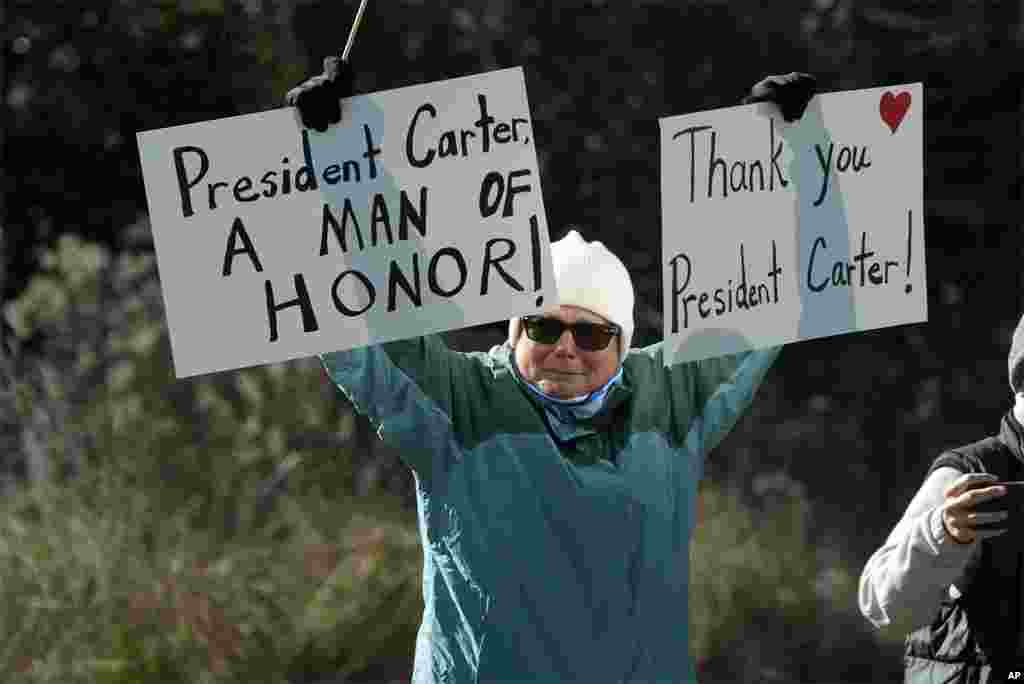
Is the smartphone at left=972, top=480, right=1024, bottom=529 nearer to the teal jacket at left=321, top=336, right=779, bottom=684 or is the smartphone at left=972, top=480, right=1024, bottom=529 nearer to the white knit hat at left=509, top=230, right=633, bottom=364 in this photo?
the teal jacket at left=321, top=336, right=779, bottom=684

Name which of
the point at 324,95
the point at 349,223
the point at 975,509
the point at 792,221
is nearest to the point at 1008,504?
the point at 975,509

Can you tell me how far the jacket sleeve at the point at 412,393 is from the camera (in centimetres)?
306

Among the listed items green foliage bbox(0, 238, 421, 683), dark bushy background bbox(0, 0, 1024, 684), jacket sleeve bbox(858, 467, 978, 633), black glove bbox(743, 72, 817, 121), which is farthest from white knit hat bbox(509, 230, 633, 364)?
dark bushy background bbox(0, 0, 1024, 684)

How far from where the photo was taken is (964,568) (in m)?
3.23

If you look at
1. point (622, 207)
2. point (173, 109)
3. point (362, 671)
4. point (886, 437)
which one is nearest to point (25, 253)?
point (173, 109)

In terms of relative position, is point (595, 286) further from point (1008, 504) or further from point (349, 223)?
point (1008, 504)

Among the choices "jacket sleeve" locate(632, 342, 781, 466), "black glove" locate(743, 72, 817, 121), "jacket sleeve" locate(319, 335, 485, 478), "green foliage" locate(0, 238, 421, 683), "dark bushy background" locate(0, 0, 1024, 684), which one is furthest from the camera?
"dark bushy background" locate(0, 0, 1024, 684)

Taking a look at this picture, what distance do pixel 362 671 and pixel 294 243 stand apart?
372 cm

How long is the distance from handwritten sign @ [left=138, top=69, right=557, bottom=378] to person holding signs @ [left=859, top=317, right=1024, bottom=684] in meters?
0.75

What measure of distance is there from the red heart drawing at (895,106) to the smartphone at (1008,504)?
77cm

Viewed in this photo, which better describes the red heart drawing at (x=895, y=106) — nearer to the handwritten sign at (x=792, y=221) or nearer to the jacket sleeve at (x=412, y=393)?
the handwritten sign at (x=792, y=221)

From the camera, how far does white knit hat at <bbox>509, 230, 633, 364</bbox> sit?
325cm

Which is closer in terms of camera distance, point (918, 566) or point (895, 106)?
point (918, 566)

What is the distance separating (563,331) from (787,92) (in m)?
0.65
